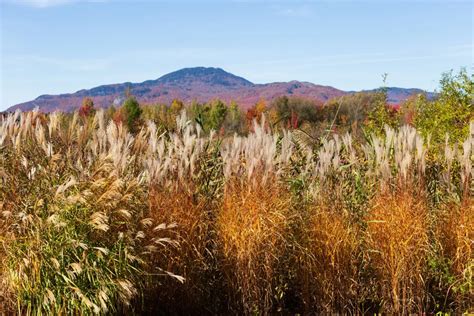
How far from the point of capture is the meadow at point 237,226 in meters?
4.42

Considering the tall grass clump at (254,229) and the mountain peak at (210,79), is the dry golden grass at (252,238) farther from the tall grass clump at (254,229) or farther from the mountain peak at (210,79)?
the mountain peak at (210,79)

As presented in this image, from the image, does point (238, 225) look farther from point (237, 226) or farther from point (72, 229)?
point (72, 229)

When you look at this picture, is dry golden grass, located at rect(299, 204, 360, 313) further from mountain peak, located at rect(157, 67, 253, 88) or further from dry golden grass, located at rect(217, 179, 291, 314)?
mountain peak, located at rect(157, 67, 253, 88)

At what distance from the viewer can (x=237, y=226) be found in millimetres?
4711

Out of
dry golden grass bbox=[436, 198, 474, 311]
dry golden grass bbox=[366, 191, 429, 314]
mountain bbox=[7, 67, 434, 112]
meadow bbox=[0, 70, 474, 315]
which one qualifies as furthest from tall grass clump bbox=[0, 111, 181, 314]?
mountain bbox=[7, 67, 434, 112]

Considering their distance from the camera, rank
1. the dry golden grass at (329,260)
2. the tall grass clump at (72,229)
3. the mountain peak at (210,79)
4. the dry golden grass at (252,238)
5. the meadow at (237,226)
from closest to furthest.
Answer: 1. the tall grass clump at (72,229)
2. the meadow at (237,226)
3. the dry golden grass at (252,238)
4. the dry golden grass at (329,260)
5. the mountain peak at (210,79)

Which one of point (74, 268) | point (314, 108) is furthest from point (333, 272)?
point (314, 108)

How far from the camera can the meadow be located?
4418mm

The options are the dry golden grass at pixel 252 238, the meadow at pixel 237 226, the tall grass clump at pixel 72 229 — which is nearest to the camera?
→ the tall grass clump at pixel 72 229

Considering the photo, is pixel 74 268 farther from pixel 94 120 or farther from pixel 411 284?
pixel 411 284

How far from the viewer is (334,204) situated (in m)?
4.93

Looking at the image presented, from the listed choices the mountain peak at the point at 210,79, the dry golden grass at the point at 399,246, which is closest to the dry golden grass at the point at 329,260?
the dry golden grass at the point at 399,246

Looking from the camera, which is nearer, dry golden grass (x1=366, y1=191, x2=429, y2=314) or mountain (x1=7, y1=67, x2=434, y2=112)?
dry golden grass (x1=366, y1=191, x2=429, y2=314)

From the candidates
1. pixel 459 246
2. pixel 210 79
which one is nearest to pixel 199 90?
pixel 210 79
